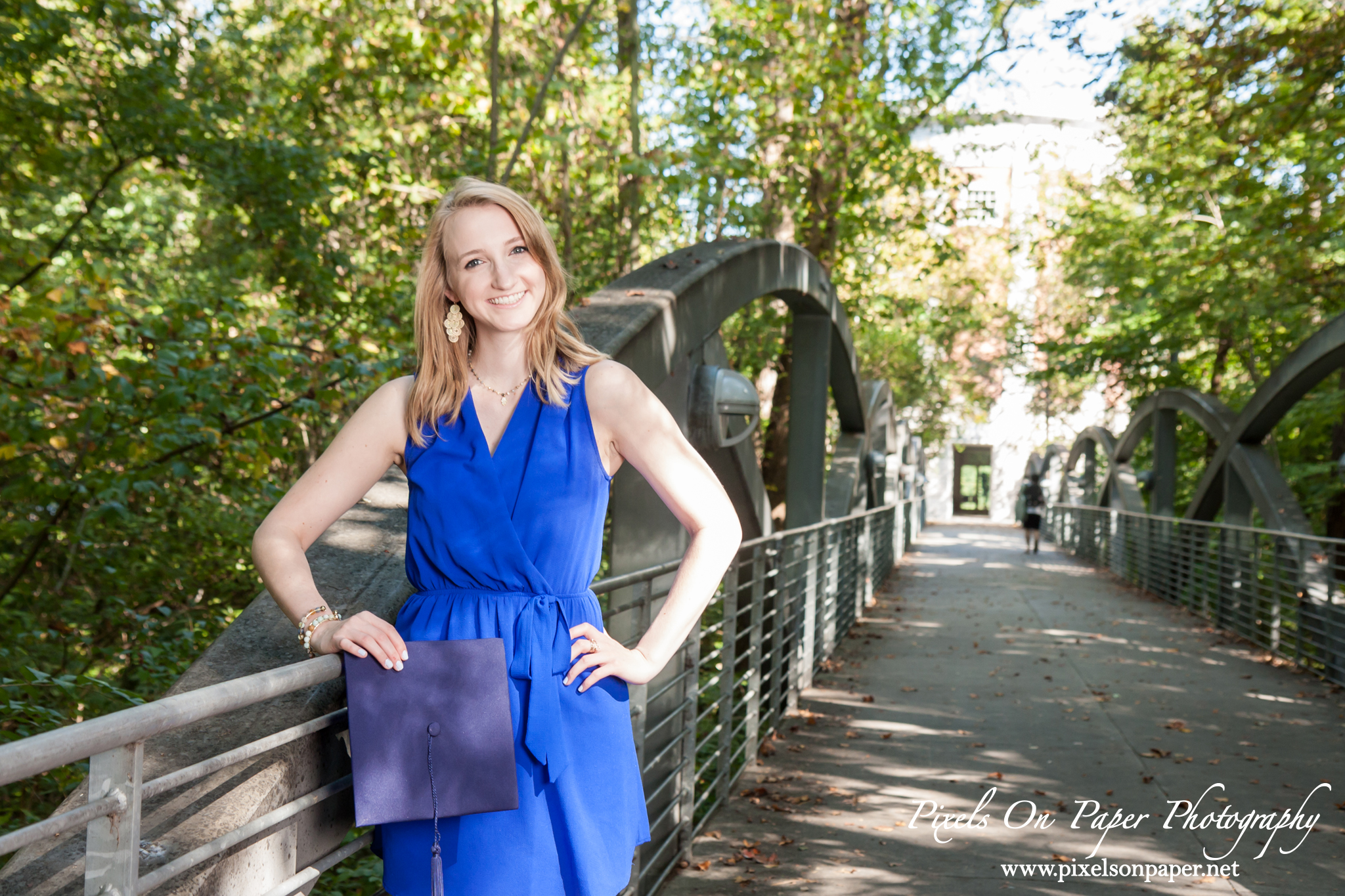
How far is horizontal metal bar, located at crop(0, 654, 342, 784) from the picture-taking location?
45.4 inches

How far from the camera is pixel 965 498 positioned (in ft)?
179

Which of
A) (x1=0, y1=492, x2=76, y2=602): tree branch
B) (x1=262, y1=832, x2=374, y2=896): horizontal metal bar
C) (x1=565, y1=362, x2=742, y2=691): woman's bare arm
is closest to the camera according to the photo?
(x1=262, y1=832, x2=374, y2=896): horizontal metal bar

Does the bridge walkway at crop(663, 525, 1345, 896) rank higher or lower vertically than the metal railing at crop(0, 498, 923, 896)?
lower

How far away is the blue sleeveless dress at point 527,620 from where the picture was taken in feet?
A: 6.19

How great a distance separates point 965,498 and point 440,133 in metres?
46.7

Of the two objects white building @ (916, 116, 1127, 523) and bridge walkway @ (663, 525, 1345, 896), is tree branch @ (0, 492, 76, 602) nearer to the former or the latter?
bridge walkway @ (663, 525, 1345, 896)

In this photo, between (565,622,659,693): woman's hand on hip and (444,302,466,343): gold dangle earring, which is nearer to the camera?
(565,622,659,693): woman's hand on hip

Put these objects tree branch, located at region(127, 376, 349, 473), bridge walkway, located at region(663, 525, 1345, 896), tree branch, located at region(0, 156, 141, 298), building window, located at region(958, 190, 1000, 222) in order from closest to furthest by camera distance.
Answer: bridge walkway, located at region(663, 525, 1345, 896) < tree branch, located at region(127, 376, 349, 473) < tree branch, located at region(0, 156, 141, 298) < building window, located at region(958, 190, 1000, 222)

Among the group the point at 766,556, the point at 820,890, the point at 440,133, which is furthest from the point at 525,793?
the point at 440,133

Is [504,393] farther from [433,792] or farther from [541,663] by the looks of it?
A: [433,792]

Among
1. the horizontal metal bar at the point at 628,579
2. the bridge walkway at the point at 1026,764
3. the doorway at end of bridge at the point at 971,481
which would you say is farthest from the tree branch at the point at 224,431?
the doorway at end of bridge at the point at 971,481

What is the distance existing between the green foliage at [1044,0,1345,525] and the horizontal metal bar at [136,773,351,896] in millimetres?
9587

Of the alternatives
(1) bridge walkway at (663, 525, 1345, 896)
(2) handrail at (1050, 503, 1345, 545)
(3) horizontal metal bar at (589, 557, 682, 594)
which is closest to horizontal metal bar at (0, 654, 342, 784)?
(3) horizontal metal bar at (589, 557, 682, 594)

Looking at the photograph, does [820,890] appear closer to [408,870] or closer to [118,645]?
[408,870]
